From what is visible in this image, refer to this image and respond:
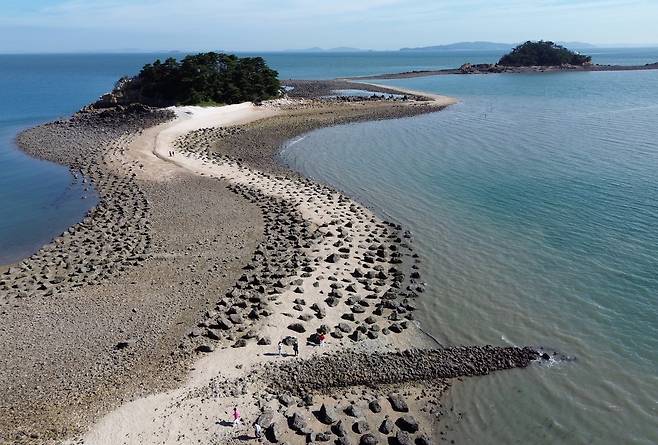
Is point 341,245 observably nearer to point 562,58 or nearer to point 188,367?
point 188,367

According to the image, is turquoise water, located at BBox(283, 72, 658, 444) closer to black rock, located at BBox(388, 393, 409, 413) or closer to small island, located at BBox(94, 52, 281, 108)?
black rock, located at BBox(388, 393, 409, 413)

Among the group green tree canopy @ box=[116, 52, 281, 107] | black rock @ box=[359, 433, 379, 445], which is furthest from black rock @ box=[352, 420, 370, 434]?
green tree canopy @ box=[116, 52, 281, 107]

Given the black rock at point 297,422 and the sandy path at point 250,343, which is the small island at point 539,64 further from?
the black rock at point 297,422

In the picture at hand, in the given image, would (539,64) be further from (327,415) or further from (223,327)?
(327,415)

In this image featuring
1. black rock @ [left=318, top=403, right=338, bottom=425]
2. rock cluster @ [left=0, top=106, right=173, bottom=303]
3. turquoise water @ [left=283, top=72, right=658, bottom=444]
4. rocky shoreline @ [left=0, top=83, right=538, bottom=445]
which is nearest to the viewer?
black rock @ [left=318, top=403, right=338, bottom=425]

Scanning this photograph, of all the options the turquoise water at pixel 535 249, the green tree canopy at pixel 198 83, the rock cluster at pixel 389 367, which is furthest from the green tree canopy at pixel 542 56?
the rock cluster at pixel 389 367

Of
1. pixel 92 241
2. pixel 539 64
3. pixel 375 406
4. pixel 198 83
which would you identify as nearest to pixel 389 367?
pixel 375 406
